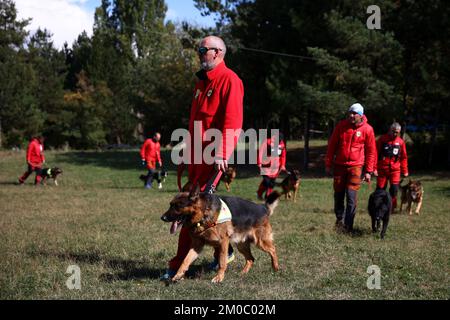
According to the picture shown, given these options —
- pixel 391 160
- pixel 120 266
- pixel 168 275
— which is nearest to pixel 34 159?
pixel 391 160

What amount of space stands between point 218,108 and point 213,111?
7 centimetres

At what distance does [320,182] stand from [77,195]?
9855mm

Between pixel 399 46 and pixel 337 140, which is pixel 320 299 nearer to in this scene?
pixel 337 140

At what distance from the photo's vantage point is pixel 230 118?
5453 mm

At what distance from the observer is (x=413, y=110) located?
24.9m

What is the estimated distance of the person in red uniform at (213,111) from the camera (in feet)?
17.9

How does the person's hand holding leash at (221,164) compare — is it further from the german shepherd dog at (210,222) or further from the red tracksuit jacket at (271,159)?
the red tracksuit jacket at (271,159)

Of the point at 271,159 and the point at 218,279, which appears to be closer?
the point at 218,279

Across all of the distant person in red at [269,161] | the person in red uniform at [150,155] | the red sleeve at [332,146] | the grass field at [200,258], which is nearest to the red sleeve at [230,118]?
the grass field at [200,258]

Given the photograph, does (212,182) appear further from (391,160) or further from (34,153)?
(34,153)

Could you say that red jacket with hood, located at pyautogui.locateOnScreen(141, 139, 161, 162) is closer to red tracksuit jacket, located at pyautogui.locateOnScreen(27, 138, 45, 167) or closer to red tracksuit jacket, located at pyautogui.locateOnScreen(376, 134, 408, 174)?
red tracksuit jacket, located at pyautogui.locateOnScreen(27, 138, 45, 167)
